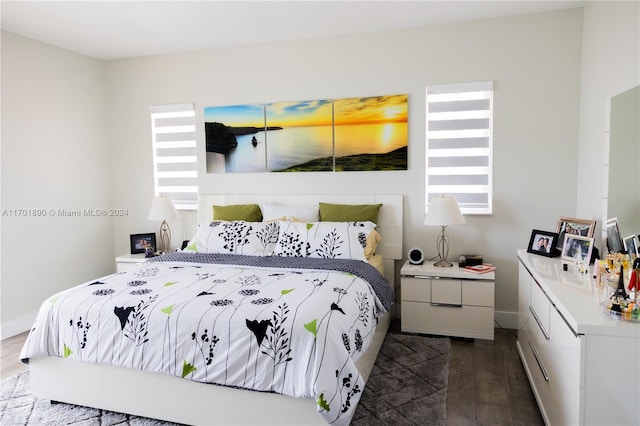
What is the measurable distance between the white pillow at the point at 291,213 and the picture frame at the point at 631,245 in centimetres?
231

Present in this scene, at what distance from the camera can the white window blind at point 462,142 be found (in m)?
3.56

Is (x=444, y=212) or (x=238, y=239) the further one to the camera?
(x=238, y=239)

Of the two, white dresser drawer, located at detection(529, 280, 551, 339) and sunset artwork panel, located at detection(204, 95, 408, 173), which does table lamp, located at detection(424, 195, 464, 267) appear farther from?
white dresser drawer, located at detection(529, 280, 551, 339)

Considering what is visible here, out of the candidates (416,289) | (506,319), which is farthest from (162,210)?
(506,319)

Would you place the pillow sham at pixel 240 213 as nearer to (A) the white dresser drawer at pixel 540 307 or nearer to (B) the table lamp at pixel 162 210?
(B) the table lamp at pixel 162 210

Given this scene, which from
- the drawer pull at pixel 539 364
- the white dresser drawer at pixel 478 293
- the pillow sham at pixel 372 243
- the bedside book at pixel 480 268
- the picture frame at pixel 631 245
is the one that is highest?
the picture frame at pixel 631 245

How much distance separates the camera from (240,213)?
399cm

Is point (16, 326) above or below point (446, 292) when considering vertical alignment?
below

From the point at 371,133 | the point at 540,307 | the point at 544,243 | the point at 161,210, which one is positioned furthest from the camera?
the point at 161,210

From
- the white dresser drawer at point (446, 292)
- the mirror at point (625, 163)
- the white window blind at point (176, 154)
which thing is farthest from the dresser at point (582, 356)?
the white window blind at point (176, 154)

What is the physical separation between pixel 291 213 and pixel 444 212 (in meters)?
1.32

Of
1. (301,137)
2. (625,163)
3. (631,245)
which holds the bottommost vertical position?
(631,245)

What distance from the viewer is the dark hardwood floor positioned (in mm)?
2344

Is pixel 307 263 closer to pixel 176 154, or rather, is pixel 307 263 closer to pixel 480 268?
pixel 480 268
